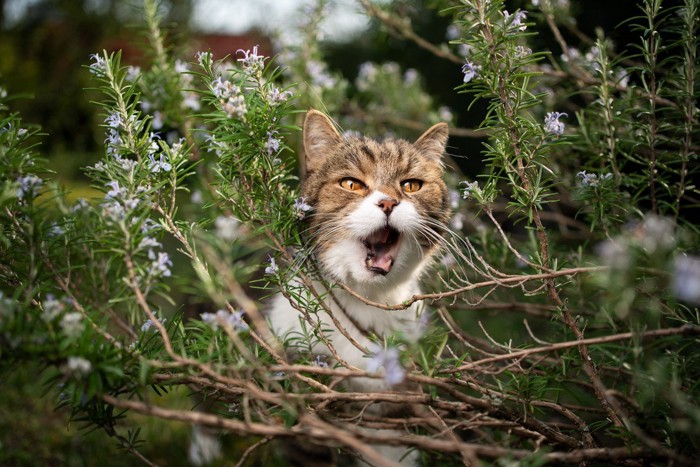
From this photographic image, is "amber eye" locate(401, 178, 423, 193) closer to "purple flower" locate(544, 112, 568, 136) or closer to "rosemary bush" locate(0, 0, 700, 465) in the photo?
"rosemary bush" locate(0, 0, 700, 465)

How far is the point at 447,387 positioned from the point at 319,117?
48.3 inches

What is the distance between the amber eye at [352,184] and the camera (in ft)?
6.59

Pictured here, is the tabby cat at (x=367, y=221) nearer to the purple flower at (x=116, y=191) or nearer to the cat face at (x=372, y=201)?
the cat face at (x=372, y=201)

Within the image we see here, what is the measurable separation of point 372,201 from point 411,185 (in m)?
0.32

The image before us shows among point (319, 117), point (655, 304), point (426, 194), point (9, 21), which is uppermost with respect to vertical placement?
point (9, 21)

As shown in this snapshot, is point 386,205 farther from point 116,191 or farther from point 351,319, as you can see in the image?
point 116,191

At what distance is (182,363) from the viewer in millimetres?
1090

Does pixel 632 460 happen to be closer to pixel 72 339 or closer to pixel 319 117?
pixel 72 339

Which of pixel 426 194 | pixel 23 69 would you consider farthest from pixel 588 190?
pixel 23 69

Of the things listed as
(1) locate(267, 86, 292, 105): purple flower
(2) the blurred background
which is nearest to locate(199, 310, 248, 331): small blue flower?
(1) locate(267, 86, 292, 105): purple flower

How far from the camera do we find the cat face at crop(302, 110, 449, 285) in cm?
184

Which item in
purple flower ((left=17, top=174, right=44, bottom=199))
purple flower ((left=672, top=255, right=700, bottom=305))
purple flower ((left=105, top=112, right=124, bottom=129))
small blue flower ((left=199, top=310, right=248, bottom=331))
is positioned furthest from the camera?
purple flower ((left=105, top=112, right=124, bottom=129))

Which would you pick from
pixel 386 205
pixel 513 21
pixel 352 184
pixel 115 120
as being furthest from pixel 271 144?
pixel 513 21

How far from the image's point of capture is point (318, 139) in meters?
2.14
